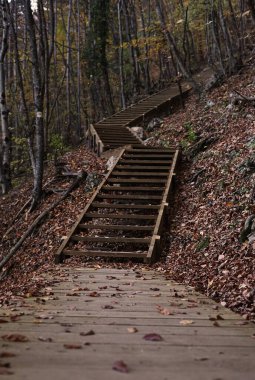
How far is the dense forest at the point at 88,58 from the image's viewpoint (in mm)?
14441

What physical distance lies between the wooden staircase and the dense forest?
2.92 m

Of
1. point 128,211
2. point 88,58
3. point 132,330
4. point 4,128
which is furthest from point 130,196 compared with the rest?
point 88,58

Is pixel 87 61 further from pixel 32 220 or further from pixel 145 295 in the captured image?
pixel 145 295

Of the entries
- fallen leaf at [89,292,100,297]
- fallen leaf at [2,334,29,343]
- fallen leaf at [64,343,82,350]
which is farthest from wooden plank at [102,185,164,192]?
fallen leaf at [64,343,82,350]

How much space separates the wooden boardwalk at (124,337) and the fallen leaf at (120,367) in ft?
0.09

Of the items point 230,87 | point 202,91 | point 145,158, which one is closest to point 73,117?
point 202,91

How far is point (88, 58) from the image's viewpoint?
24.5m

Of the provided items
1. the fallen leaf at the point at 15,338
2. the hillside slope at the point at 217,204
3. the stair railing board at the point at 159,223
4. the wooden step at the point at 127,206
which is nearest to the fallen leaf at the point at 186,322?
the hillside slope at the point at 217,204

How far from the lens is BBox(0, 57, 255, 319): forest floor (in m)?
5.54

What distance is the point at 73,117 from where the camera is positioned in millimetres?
32312

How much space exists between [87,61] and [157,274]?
20719 millimetres

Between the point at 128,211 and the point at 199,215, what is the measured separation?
2.19 m

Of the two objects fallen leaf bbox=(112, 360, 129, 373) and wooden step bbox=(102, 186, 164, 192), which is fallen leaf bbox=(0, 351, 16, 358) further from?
wooden step bbox=(102, 186, 164, 192)

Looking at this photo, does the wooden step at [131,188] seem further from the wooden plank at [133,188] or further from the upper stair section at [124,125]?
the upper stair section at [124,125]
